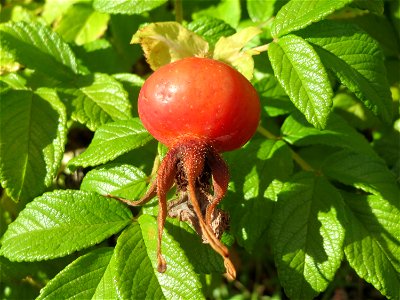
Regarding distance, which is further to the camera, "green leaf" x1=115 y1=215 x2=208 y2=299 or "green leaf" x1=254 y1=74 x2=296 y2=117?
"green leaf" x1=254 y1=74 x2=296 y2=117

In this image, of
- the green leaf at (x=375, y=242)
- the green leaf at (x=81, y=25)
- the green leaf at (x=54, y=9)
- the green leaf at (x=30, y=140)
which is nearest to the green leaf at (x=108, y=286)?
the green leaf at (x=30, y=140)

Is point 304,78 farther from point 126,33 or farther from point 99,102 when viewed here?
point 126,33

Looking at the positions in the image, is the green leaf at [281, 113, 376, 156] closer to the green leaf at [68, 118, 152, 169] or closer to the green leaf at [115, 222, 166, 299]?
the green leaf at [68, 118, 152, 169]

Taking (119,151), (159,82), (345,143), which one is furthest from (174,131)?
(345,143)

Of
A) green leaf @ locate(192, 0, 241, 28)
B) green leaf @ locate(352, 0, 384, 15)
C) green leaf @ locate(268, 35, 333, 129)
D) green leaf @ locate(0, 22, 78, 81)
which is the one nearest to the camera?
green leaf @ locate(268, 35, 333, 129)

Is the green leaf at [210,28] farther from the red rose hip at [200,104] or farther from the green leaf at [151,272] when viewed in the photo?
the green leaf at [151,272]

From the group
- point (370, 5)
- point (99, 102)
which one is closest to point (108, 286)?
point (99, 102)

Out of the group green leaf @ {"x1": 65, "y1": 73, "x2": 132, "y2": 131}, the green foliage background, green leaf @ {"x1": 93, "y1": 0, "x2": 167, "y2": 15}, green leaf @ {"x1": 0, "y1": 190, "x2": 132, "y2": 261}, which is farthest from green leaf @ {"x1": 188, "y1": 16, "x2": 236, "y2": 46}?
green leaf @ {"x1": 0, "y1": 190, "x2": 132, "y2": 261}
